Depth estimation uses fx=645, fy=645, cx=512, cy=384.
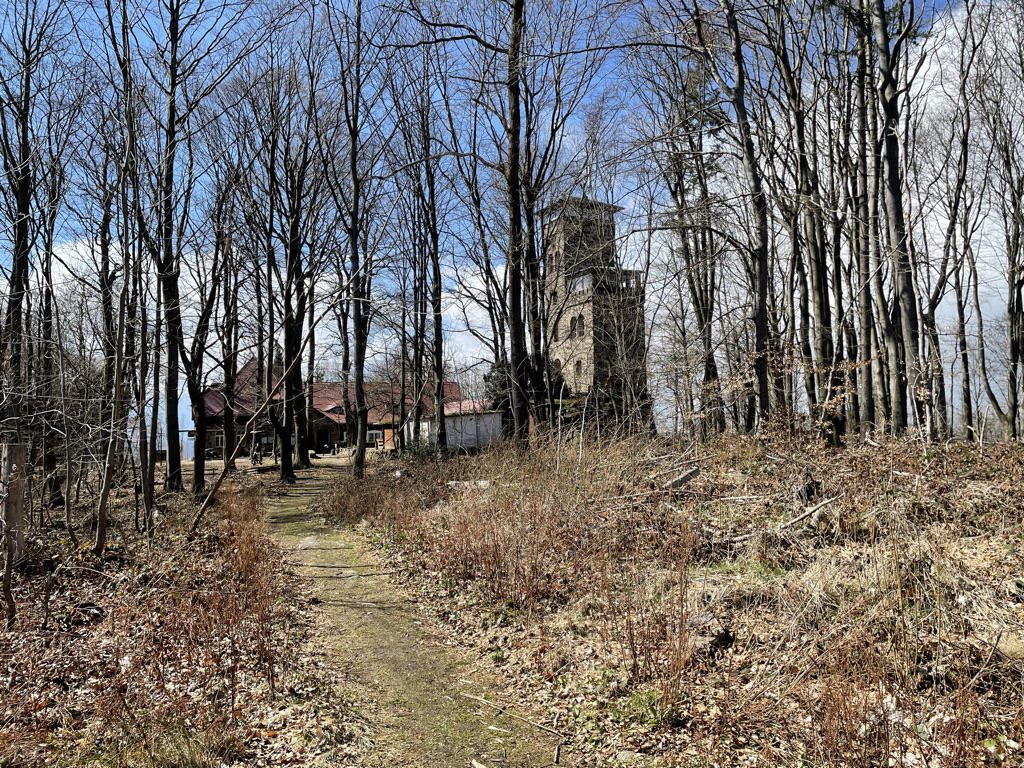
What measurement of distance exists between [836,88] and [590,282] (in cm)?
826

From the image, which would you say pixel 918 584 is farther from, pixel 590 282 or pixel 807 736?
pixel 590 282

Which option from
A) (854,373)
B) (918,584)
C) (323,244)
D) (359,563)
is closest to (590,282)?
(854,373)

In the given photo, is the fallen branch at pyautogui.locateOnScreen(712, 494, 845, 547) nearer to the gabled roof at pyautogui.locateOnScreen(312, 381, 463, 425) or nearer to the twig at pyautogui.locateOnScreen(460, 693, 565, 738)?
the twig at pyautogui.locateOnScreen(460, 693, 565, 738)

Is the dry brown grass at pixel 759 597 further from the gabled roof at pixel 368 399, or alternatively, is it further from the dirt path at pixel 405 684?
the gabled roof at pixel 368 399

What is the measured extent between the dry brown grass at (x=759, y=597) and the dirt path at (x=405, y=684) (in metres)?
0.39

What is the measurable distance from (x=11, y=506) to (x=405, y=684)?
4.06 metres

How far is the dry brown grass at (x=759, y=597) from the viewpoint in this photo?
363cm

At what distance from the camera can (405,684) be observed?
4.99 metres

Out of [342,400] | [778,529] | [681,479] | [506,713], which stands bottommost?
[506,713]

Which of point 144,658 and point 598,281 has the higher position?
point 598,281

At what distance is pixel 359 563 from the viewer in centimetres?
870

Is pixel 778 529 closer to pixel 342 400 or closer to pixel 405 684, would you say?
pixel 405 684

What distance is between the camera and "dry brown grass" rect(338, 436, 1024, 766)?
11.9 ft

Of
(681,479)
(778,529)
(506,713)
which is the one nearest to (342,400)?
(681,479)
